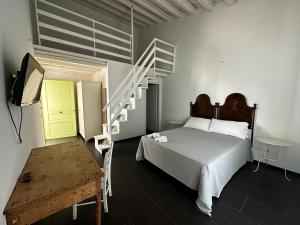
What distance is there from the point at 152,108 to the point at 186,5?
10.4 ft

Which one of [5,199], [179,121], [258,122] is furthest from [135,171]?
[258,122]

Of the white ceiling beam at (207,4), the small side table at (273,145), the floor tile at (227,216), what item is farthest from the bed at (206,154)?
the white ceiling beam at (207,4)

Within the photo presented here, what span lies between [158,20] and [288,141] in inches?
181

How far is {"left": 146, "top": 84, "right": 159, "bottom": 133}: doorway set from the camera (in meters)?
5.00

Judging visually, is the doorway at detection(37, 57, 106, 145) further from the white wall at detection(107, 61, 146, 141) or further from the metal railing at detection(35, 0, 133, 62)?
the metal railing at detection(35, 0, 133, 62)

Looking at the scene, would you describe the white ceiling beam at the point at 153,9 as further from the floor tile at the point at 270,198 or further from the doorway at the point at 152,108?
the floor tile at the point at 270,198

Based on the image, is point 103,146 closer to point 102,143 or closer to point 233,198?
point 102,143

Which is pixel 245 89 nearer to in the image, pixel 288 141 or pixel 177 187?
pixel 288 141

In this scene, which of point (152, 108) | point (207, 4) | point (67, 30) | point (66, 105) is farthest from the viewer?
point (152, 108)

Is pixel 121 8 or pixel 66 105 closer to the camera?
pixel 121 8

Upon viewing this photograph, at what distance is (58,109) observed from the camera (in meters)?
4.48

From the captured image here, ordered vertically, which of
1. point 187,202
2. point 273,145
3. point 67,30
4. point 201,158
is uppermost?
point 67,30

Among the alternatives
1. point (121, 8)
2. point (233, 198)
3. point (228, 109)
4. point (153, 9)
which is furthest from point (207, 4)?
point (233, 198)

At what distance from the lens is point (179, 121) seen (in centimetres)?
442
